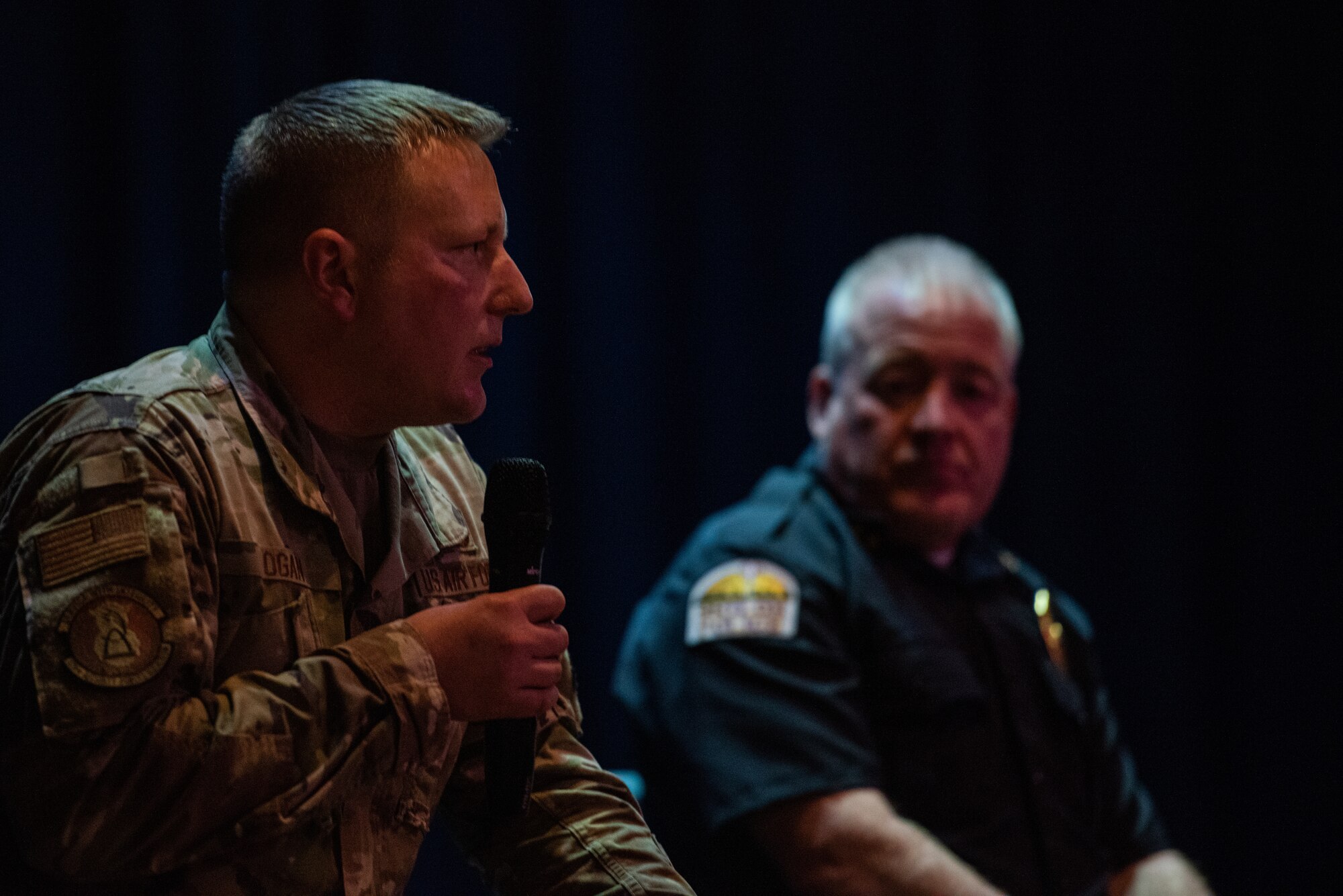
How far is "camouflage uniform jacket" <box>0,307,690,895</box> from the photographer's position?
87 cm

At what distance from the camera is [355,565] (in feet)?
3.61

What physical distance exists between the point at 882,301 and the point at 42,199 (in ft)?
4.21

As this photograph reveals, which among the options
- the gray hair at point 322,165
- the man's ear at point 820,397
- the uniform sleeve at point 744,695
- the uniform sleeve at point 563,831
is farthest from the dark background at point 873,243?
the uniform sleeve at point 563,831

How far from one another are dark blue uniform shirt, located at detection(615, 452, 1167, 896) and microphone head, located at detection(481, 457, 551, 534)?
84 cm

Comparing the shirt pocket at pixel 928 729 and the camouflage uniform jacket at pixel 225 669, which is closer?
the camouflage uniform jacket at pixel 225 669

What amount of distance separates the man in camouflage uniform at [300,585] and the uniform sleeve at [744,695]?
23.9 inches

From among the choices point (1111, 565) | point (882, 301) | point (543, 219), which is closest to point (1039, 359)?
point (1111, 565)

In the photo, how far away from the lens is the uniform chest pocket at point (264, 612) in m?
1.00

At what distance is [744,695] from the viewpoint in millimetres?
1849

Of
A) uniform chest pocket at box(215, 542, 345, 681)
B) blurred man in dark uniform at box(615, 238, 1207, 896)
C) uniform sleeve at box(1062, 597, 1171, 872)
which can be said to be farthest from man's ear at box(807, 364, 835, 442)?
uniform chest pocket at box(215, 542, 345, 681)

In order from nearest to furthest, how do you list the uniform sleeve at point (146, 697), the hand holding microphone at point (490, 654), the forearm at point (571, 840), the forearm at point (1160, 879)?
the uniform sleeve at point (146, 697), the hand holding microphone at point (490, 654), the forearm at point (571, 840), the forearm at point (1160, 879)

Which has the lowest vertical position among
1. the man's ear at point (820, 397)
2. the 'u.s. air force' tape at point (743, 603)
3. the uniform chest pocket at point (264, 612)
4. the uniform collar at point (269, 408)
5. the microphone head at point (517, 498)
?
the 'u.s. air force' tape at point (743, 603)

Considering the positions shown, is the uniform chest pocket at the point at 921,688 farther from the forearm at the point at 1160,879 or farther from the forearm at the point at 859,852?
the forearm at the point at 1160,879

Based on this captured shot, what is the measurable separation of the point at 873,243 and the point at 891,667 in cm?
102
